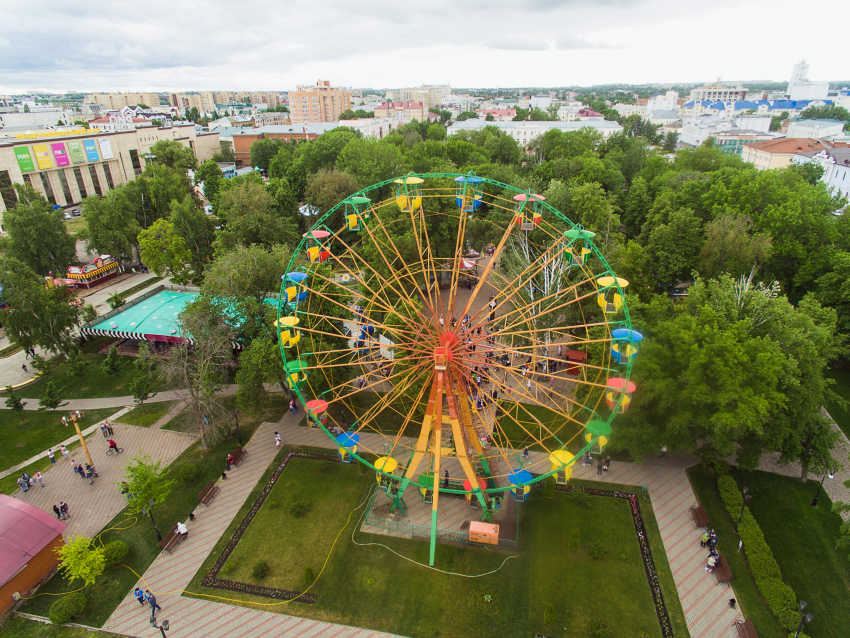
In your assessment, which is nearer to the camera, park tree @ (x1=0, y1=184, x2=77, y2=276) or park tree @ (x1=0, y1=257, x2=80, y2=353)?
park tree @ (x1=0, y1=257, x2=80, y2=353)

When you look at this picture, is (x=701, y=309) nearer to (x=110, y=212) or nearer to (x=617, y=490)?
(x=617, y=490)

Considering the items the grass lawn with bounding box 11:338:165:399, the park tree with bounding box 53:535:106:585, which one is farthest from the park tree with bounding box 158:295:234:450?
the park tree with bounding box 53:535:106:585

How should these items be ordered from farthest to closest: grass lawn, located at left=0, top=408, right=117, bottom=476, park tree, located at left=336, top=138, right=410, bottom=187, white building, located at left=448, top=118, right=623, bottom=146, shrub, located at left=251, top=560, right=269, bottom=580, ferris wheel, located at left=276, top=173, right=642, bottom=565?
white building, located at left=448, top=118, right=623, bottom=146 < park tree, located at left=336, top=138, right=410, bottom=187 < grass lawn, located at left=0, top=408, right=117, bottom=476 < shrub, located at left=251, top=560, right=269, bottom=580 < ferris wheel, located at left=276, top=173, right=642, bottom=565

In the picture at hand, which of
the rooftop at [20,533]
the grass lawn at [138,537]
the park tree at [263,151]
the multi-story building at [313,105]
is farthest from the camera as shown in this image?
the multi-story building at [313,105]

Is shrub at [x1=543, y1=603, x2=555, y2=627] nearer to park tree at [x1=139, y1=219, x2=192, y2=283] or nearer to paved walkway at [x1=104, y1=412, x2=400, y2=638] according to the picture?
paved walkway at [x1=104, y1=412, x2=400, y2=638]

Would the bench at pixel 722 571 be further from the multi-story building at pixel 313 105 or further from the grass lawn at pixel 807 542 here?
the multi-story building at pixel 313 105

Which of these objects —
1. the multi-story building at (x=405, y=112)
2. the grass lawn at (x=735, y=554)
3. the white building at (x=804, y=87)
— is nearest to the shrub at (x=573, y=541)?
the grass lawn at (x=735, y=554)
